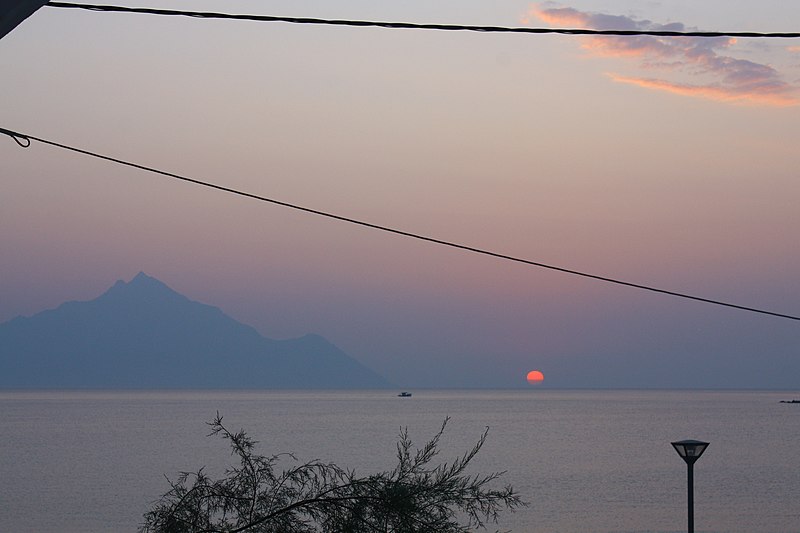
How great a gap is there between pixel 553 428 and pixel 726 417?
4773 cm

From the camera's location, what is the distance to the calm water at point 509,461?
2202 inches

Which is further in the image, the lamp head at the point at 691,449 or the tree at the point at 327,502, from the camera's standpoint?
the lamp head at the point at 691,449

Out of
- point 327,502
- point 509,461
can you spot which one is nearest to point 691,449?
point 327,502

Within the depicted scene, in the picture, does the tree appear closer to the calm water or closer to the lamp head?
the lamp head

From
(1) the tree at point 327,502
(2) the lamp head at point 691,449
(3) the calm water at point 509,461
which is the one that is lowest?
(1) the tree at point 327,502

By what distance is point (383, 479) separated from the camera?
1244cm

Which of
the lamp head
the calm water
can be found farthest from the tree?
the calm water

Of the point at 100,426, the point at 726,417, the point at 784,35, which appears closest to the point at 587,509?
the point at 784,35

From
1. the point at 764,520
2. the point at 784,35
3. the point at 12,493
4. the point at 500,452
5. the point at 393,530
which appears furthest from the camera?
the point at 500,452

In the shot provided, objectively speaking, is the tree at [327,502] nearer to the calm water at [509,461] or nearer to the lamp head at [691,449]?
the lamp head at [691,449]

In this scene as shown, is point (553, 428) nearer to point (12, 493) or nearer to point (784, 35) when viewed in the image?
point (12, 493)

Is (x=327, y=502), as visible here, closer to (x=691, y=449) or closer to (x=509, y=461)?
(x=691, y=449)

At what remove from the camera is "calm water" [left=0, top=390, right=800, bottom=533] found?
55938 millimetres

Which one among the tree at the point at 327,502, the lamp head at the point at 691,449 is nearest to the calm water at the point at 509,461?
the lamp head at the point at 691,449
